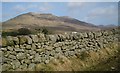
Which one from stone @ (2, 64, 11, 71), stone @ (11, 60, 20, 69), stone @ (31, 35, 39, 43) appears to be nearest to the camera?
stone @ (2, 64, 11, 71)

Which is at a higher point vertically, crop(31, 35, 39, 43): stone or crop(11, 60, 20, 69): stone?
crop(31, 35, 39, 43): stone

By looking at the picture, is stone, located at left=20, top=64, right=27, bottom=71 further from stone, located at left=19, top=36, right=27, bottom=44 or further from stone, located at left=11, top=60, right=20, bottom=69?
stone, located at left=19, top=36, right=27, bottom=44

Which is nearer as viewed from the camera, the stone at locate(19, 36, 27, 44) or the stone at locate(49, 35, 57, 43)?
the stone at locate(19, 36, 27, 44)

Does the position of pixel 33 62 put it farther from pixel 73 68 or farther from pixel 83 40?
pixel 83 40

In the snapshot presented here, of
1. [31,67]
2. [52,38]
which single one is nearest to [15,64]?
[31,67]

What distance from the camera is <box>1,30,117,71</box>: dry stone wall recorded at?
36.0 ft

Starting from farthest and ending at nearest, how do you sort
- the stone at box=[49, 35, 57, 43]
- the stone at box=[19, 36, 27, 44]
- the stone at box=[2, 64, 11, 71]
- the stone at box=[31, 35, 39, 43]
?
the stone at box=[49, 35, 57, 43] < the stone at box=[31, 35, 39, 43] < the stone at box=[19, 36, 27, 44] < the stone at box=[2, 64, 11, 71]

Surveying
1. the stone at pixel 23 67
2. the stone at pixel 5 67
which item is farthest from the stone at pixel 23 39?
the stone at pixel 5 67

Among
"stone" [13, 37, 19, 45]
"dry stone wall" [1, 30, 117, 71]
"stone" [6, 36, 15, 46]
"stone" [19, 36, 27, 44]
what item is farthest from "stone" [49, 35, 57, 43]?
"stone" [6, 36, 15, 46]

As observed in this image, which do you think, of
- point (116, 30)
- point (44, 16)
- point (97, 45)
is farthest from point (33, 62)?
point (44, 16)

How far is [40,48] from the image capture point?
1217 cm

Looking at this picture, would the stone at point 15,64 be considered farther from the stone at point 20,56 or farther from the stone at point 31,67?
the stone at point 31,67

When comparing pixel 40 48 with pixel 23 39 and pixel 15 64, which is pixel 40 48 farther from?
pixel 15 64

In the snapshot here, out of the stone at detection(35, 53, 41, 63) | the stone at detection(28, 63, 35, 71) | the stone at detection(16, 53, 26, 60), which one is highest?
the stone at detection(16, 53, 26, 60)
